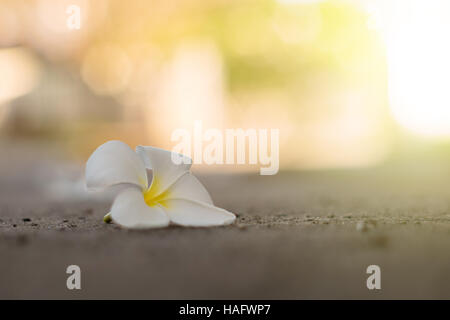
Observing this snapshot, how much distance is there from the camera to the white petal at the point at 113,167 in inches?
44.3

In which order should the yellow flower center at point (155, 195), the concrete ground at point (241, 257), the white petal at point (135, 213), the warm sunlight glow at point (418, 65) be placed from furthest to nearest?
the warm sunlight glow at point (418, 65) → the yellow flower center at point (155, 195) → the white petal at point (135, 213) → the concrete ground at point (241, 257)

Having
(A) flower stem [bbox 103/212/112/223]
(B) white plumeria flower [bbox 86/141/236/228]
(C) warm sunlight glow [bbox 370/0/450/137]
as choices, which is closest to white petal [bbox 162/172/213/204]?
(B) white plumeria flower [bbox 86/141/236/228]

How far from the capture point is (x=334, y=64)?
338 inches

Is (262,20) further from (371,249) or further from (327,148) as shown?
(371,249)

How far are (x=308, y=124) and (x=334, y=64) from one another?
1536mm

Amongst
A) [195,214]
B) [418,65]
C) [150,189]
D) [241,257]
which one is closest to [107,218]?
[150,189]

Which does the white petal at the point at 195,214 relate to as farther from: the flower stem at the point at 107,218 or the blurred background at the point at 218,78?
the blurred background at the point at 218,78

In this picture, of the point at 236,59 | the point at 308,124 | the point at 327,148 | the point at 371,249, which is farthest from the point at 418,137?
the point at 371,249

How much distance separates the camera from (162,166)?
1.29 m

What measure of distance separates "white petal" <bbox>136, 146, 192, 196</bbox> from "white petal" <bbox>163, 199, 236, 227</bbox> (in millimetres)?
49

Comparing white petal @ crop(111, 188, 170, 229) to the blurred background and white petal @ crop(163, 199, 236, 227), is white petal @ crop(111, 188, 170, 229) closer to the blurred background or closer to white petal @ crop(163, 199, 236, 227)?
white petal @ crop(163, 199, 236, 227)

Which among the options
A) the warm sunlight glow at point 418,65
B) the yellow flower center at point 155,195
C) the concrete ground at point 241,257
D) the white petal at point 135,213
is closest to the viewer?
the concrete ground at point 241,257

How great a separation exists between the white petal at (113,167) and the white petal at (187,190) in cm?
8

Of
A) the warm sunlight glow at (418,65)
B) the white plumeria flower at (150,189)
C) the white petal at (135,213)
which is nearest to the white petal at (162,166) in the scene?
the white plumeria flower at (150,189)
